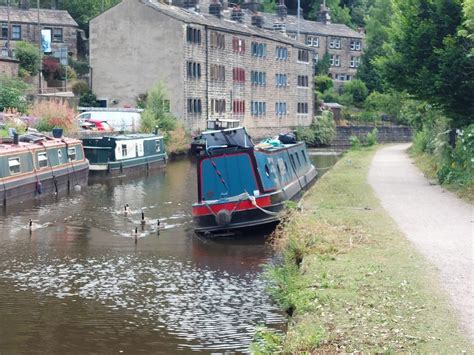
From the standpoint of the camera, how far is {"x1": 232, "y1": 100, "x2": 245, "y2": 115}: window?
64938 mm

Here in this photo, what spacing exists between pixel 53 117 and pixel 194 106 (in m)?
15.3

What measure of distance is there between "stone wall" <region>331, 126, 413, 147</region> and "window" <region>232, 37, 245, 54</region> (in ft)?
49.9

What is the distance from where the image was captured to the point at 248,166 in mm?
24203

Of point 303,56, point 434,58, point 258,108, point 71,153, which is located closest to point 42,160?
point 71,153

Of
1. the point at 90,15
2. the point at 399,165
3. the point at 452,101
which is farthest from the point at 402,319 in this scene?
the point at 90,15

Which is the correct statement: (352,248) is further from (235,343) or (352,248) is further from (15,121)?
(15,121)

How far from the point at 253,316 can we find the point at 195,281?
330cm

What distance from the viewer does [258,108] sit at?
6919 cm

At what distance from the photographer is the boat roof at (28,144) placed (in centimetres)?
3110

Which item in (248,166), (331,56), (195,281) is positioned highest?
(331,56)

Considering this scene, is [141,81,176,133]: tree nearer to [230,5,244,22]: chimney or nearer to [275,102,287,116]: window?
[230,5,244,22]: chimney

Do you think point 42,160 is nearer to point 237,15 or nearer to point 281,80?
point 237,15

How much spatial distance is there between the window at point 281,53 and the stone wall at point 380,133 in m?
9.01

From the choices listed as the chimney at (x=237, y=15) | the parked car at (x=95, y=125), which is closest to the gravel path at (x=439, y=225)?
the parked car at (x=95, y=125)
